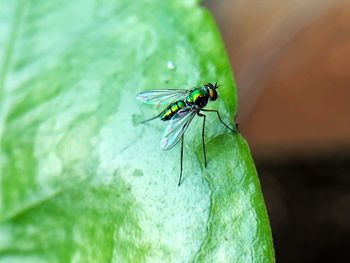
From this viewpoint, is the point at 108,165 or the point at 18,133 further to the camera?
the point at 18,133

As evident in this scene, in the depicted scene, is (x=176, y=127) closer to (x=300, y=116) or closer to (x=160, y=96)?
(x=160, y=96)

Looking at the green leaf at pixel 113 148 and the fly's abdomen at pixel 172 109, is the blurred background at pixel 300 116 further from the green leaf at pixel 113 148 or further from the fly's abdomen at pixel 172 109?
the green leaf at pixel 113 148

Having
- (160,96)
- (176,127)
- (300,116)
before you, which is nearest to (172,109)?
(160,96)

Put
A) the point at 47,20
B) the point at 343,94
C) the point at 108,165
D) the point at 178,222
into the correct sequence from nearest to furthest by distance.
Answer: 1. the point at 178,222
2. the point at 108,165
3. the point at 47,20
4. the point at 343,94

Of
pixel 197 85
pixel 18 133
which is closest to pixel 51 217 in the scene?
pixel 18 133

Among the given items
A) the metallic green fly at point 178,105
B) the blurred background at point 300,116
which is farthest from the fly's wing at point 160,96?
the blurred background at point 300,116

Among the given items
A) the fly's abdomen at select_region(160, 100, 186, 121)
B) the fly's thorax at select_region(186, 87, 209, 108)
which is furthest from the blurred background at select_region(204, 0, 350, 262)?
the fly's thorax at select_region(186, 87, 209, 108)

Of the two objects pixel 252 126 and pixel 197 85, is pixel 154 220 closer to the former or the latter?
pixel 197 85
